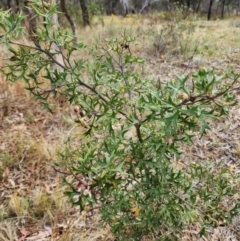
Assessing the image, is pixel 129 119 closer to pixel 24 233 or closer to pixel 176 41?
pixel 24 233

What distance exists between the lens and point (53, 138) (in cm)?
286

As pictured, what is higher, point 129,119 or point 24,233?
point 129,119

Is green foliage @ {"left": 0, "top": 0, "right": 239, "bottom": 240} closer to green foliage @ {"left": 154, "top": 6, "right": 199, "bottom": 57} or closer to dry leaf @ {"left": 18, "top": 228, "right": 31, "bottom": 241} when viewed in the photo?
dry leaf @ {"left": 18, "top": 228, "right": 31, "bottom": 241}

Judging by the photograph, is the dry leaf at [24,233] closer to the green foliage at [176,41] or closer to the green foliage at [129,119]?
the green foliage at [129,119]

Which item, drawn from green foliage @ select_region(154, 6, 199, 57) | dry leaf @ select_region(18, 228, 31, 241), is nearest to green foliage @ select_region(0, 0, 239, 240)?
dry leaf @ select_region(18, 228, 31, 241)

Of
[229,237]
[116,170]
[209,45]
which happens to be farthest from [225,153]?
[209,45]

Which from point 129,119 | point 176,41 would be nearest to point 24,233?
point 129,119

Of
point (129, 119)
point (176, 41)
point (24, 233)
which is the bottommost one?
point (176, 41)

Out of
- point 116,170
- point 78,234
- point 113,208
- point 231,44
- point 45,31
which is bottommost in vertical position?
point 231,44

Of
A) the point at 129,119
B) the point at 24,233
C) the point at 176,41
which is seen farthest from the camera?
the point at 176,41

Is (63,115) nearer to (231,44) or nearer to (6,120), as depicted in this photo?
(6,120)

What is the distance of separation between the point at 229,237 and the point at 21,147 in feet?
5.90

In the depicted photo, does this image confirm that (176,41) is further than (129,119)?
Yes

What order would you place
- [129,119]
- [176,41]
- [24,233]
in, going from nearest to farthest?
[129,119] < [24,233] < [176,41]
